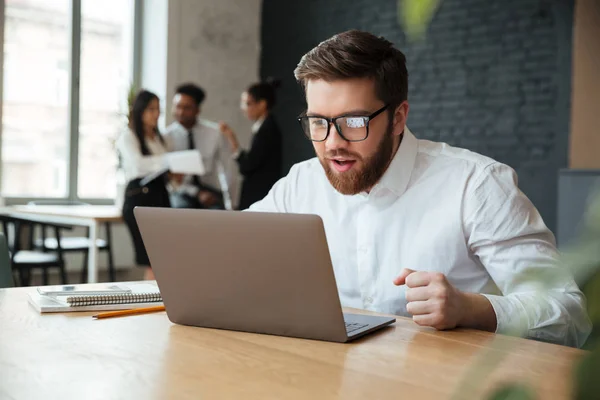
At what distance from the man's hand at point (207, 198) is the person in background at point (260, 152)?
0.38 meters

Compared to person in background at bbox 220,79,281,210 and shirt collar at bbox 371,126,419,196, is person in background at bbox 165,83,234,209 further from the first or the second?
shirt collar at bbox 371,126,419,196

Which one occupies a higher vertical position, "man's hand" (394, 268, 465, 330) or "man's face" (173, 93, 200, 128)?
"man's face" (173, 93, 200, 128)

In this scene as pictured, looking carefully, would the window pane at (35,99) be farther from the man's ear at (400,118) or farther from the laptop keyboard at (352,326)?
the laptop keyboard at (352,326)

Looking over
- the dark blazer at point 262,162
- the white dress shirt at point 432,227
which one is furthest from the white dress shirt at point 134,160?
the white dress shirt at point 432,227

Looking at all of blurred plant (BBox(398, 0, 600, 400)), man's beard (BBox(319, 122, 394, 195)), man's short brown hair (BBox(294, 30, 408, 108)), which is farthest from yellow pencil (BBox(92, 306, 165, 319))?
blurred plant (BBox(398, 0, 600, 400))

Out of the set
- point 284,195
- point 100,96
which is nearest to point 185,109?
point 100,96

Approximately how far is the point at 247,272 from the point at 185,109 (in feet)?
13.0

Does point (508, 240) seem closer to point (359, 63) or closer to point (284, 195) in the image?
point (359, 63)

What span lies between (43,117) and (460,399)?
6.10 metres

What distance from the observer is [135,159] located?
175 inches

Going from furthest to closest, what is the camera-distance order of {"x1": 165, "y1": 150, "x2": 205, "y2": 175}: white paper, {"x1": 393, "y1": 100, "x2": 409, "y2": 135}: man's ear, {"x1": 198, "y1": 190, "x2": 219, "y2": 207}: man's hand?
{"x1": 198, "y1": 190, "x2": 219, "y2": 207}: man's hand, {"x1": 165, "y1": 150, "x2": 205, "y2": 175}: white paper, {"x1": 393, "y1": 100, "x2": 409, "y2": 135}: man's ear

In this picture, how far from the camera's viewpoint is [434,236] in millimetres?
1609

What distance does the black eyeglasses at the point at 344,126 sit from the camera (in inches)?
63.2

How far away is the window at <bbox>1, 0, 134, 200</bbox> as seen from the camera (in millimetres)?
5672
